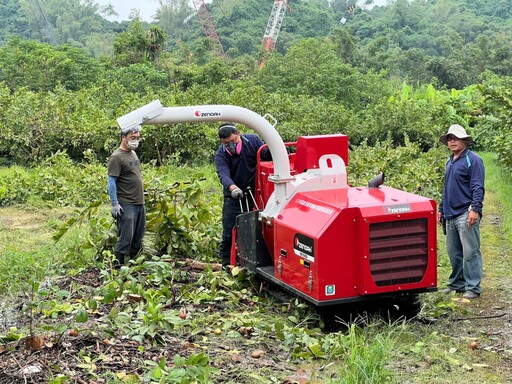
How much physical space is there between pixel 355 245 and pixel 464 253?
182cm

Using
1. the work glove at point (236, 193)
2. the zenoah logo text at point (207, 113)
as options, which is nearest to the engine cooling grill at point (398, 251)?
the work glove at point (236, 193)

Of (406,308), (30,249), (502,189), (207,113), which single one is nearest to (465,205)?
(406,308)

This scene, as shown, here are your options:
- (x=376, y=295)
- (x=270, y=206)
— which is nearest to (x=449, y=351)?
(x=376, y=295)

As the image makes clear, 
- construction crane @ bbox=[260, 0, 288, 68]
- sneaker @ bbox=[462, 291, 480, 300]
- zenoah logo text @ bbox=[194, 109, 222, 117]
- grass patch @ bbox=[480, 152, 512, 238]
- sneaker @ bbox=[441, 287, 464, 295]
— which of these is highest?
construction crane @ bbox=[260, 0, 288, 68]

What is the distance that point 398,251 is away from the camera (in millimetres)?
7133

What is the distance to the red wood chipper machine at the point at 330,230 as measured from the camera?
22.7ft

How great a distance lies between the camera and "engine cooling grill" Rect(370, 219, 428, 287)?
7.03 meters

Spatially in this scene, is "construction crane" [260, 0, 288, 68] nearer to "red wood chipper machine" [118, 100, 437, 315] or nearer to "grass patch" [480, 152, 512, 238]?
"grass patch" [480, 152, 512, 238]

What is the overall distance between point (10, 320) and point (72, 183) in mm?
8179

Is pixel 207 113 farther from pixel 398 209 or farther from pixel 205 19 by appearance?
pixel 205 19

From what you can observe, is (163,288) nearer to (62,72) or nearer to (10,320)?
(10,320)

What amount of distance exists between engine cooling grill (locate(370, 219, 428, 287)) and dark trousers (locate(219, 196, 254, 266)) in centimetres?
201

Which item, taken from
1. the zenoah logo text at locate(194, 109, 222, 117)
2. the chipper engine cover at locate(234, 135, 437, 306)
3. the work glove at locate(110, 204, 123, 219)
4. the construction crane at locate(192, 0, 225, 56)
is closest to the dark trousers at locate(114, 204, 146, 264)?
the work glove at locate(110, 204, 123, 219)

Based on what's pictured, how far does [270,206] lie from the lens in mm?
7961
